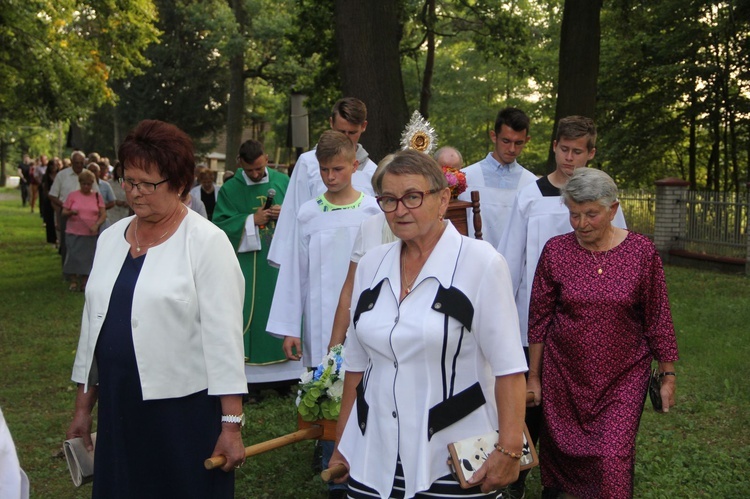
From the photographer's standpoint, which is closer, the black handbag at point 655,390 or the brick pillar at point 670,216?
the black handbag at point 655,390

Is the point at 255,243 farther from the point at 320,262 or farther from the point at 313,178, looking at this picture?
the point at 320,262

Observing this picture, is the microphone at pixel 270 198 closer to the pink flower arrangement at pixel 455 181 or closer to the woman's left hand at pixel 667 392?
the pink flower arrangement at pixel 455 181

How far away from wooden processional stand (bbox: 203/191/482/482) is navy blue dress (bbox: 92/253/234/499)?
0.13 m

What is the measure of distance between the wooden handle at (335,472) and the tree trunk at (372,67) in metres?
8.83

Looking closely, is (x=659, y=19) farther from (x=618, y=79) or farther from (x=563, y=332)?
(x=563, y=332)

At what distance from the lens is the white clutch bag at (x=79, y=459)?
397 centimetres

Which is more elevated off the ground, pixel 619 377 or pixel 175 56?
pixel 175 56

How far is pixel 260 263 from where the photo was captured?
8539 mm

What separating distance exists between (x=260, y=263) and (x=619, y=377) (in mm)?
4340

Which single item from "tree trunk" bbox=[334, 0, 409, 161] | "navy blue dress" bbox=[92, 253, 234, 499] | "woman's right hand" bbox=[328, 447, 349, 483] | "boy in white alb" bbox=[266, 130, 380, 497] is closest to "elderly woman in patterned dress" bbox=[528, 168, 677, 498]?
"boy in white alb" bbox=[266, 130, 380, 497]

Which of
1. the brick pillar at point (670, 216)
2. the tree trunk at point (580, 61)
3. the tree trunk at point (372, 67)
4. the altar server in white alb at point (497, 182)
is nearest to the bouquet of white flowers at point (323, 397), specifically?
the altar server in white alb at point (497, 182)

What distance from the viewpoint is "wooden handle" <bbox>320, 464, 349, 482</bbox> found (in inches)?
140

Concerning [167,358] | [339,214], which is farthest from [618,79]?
[167,358]

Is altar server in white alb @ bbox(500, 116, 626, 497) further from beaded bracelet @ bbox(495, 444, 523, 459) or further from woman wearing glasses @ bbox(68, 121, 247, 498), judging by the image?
woman wearing glasses @ bbox(68, 121, 247, 498)
